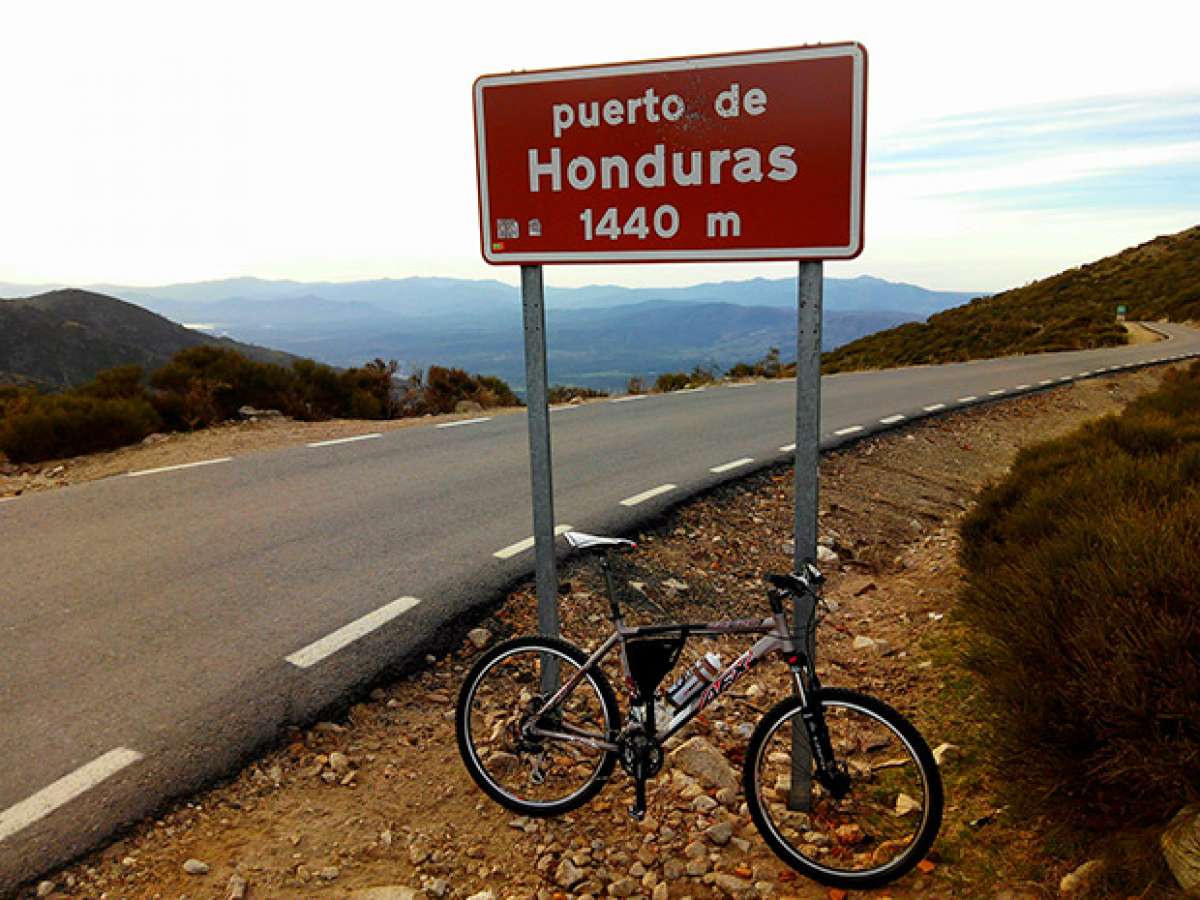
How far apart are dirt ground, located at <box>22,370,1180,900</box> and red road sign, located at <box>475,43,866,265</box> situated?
7.05ft

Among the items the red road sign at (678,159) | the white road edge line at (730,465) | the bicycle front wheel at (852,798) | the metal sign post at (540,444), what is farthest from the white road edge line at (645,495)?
the red road sign at (678,159)

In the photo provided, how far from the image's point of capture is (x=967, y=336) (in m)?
42.8

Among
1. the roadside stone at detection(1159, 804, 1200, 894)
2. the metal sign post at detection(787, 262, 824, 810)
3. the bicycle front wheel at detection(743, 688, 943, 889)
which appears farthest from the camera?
the metal sign post at detection(787, 262, 824, 810)

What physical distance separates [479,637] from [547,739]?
1.47 m

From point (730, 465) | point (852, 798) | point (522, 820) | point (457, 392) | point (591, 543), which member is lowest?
point (522, 820)

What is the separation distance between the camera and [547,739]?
3.14 m

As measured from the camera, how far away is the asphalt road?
3.30 meters

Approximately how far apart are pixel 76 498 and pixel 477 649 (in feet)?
16.2

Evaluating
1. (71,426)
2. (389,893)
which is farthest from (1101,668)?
(71,426)

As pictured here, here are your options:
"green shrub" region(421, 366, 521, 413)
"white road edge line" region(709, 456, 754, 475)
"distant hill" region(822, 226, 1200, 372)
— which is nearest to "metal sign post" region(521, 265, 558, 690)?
"white road edge line" region(709, 456, 754, 475)

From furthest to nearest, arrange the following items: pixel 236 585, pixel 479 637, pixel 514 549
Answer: pixel 514 549, pixel 236 585, pixel 479 637

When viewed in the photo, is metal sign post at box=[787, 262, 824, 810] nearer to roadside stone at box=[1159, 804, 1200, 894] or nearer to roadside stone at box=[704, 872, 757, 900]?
roadside stone at box=[704, 872, 757, 900]

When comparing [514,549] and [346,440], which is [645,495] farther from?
[346,440]

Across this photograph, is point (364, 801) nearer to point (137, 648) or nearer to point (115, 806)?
point (115, 806)
